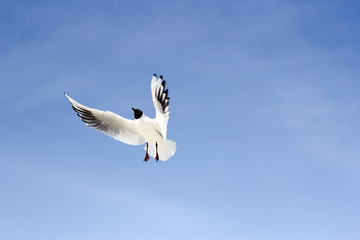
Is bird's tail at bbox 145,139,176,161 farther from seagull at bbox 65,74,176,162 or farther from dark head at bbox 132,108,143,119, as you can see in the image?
dark head at bbox 132,108,143,119

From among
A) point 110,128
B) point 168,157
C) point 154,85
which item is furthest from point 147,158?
point 154,85

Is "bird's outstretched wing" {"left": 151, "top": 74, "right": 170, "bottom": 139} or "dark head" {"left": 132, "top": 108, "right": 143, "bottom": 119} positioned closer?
"bird's outstretched wing" {"left": 151, "top": 74, "right": 170, "bottom": 139}

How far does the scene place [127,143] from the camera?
14.7 metres

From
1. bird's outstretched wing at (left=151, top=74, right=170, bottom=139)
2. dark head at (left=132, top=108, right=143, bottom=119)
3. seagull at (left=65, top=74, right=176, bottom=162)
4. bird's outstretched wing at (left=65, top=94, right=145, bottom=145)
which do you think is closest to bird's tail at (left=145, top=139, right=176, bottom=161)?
seagull at (left=65, top=74, right=176, bottom=162)

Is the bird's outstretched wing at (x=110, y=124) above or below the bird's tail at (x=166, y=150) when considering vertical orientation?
above

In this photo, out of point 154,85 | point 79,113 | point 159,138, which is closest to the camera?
point 154,85

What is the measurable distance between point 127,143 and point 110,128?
2.46 ft

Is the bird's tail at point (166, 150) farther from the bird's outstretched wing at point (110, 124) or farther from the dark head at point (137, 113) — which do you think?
the dark head at point (137, 113)

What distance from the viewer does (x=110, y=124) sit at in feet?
48.5

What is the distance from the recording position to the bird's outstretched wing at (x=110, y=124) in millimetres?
14461

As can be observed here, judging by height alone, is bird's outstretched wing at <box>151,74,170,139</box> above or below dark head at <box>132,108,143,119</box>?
below

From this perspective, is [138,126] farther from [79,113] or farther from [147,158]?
[79,113]

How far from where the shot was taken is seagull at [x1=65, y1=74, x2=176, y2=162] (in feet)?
39.6

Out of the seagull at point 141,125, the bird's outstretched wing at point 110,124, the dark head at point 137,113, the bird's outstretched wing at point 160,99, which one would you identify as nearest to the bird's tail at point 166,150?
the seagull at point 141,125
